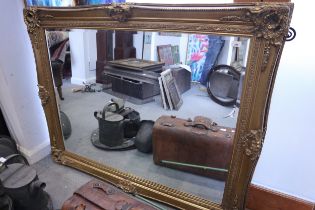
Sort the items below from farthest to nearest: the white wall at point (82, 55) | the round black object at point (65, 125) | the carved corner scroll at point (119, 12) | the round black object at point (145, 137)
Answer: the round black object at point (65, 125) < the round black object at point (145, 137) < the white wall at point (82, 55) < the carved corner scroll at point (119, 12)

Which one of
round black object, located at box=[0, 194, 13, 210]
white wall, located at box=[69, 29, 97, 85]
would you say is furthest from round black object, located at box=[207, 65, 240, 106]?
round black object, located at box=[0, 194, 13, 210]

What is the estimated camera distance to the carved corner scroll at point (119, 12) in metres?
1.03

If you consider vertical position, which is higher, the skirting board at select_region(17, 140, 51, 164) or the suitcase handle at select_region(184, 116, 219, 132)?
the suitcase handle at select_region(184, 116, 219, 132)

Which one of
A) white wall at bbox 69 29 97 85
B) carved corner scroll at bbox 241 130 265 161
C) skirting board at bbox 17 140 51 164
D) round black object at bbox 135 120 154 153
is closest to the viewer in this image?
carved corner scroll at bbox 241 130 265 161

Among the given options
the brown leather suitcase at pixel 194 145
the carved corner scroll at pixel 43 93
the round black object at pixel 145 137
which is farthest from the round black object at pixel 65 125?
the brown leather suitcase at pixel 194 145

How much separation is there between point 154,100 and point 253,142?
613 millimetres

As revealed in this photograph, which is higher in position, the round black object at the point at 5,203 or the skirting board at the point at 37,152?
the round black object at the point at 5,203

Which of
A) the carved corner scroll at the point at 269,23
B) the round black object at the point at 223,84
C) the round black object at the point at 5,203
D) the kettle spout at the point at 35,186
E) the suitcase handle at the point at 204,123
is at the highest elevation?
the carved corner scroll at the point at 269,23

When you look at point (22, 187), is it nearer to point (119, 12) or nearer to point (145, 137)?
point (145, 137)

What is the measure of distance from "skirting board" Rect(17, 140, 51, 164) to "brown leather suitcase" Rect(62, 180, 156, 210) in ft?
2.45

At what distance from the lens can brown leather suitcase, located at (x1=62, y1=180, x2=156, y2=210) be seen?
1073 millimetres

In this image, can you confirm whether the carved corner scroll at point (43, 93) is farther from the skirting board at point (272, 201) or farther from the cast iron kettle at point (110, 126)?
the skirting board at point (272, 201)

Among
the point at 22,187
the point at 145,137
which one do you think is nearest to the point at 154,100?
the point at 145,137

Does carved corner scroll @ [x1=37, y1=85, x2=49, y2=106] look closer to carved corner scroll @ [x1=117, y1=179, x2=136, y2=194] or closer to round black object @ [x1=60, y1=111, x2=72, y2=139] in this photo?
round black object @ [x1=60, y1=111, x2=72, y2=139]
